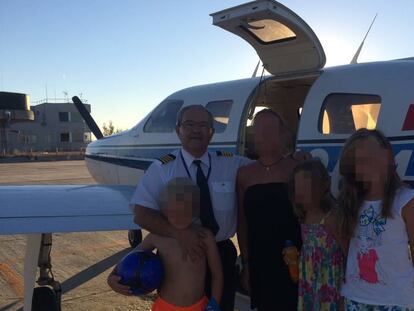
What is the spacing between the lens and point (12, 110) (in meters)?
62.1

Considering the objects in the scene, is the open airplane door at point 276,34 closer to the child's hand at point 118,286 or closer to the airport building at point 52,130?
the child's hand at point 118,286

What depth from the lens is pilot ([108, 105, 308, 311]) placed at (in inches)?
122

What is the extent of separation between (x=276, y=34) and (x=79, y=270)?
435cm

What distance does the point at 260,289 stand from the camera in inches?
126

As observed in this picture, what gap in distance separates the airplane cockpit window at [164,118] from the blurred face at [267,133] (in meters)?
3.73

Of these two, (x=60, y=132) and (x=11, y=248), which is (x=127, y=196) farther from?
(x=60, y=132)

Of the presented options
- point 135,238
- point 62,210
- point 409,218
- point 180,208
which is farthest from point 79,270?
point 409,218

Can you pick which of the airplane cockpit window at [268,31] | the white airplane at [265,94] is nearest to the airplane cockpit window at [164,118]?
the white airplane at [265,94]

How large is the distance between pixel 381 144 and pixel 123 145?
5598 mm

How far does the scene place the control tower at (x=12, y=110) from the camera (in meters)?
60.9

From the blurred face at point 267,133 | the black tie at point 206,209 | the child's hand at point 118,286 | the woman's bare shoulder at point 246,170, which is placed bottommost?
the child's hand at point 118,286

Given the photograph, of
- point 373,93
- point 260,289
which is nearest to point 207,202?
point 260,289

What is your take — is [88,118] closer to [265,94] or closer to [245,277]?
[265,94]

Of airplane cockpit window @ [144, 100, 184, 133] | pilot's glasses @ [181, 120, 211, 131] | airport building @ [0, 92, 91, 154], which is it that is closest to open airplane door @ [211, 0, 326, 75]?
airplane cockpit window @ [144, 100, 184, 133]
